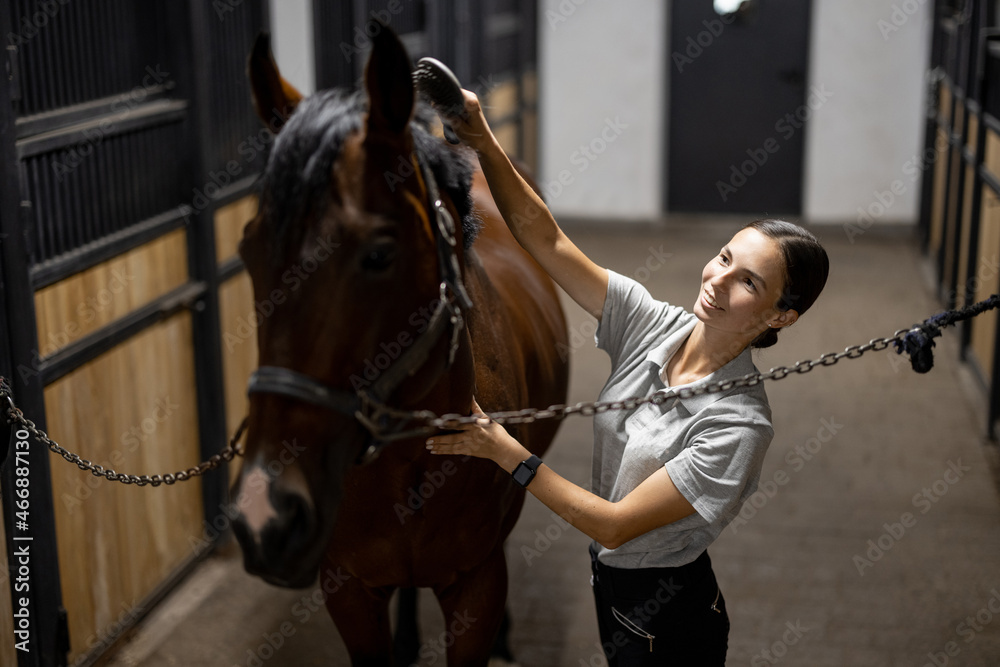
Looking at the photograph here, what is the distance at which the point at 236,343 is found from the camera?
3.12 metres

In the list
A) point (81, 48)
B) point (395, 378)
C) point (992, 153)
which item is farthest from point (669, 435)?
point (992, 153)

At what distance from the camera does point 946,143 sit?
5.80 metres

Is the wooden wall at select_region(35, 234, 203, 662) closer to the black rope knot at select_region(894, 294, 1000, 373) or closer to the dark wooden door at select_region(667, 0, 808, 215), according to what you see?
the black rope knot at select_region(894, 294, 1000, 373)

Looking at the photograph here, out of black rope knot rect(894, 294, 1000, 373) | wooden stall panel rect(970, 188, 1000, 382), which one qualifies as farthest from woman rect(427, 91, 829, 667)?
wooden stall panel rect(970, 188, 1000, 382)

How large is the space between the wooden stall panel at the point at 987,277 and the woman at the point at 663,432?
9.09 feet

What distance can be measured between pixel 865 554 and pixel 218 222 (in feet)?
7.55

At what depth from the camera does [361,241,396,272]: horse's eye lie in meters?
1.05

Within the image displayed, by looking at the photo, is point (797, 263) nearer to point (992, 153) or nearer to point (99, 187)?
point (99, 187)

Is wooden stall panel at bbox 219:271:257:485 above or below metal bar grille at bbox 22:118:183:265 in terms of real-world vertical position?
below

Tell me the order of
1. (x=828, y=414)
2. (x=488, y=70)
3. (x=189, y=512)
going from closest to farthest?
(x=189, y=512), (x=828, y=414), (x=488, y=70)

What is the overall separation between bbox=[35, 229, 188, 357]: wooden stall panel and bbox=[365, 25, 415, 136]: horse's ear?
4.35 ft

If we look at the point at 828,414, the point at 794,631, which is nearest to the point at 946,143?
the point at 828,414

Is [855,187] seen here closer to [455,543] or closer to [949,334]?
[949,334]

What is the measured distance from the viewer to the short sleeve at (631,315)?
157 cm
